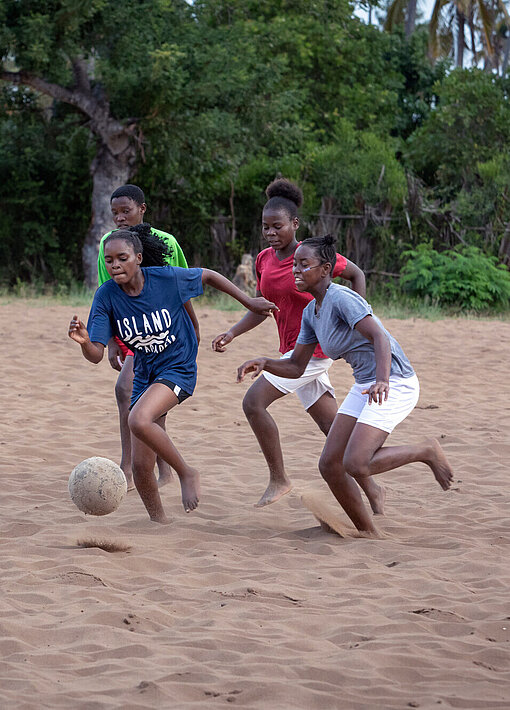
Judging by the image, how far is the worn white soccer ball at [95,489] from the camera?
5.00 meters

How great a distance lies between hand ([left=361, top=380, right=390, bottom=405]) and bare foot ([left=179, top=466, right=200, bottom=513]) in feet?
4.28

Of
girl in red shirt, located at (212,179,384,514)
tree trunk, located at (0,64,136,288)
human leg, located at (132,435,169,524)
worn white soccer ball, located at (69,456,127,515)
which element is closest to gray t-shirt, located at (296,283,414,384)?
girl in red shirt, located at (212,179,384,514)

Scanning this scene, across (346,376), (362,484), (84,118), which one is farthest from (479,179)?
(362,484)

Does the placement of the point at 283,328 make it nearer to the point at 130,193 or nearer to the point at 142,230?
the point at 142,230

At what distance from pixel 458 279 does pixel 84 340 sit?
42.4ft

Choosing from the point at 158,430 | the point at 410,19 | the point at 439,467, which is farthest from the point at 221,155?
the point at 410,19

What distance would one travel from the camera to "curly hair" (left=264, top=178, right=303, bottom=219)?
5.69 m

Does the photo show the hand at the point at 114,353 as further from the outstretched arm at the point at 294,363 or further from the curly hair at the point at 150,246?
the outstretched arm at the point at 294,363

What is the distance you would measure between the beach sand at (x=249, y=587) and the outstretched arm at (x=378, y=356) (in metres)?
0.86

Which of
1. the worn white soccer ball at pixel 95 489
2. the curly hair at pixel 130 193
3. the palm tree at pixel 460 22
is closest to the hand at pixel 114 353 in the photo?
the curly hair at pixel 130 193

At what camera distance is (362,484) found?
553 centimetres

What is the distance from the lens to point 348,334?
4992 mm

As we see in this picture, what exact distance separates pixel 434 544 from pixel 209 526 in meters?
1.32

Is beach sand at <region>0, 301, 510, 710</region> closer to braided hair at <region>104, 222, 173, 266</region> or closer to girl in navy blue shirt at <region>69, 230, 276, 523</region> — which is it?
girl in navy blue shirt at <region>69, 230, 276, 523</region>
